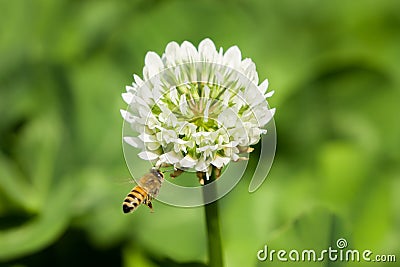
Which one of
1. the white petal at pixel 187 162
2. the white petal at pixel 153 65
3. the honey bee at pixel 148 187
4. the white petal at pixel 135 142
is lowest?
the honey bee at pixel 148 187

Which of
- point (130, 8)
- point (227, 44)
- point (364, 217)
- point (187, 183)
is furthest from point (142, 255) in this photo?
point (130, 8)

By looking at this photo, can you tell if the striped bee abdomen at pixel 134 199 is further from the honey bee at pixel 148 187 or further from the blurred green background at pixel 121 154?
the blurred green background at pixel 121 154

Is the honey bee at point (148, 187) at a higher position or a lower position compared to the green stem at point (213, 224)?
higher

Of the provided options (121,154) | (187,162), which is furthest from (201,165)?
(121,154)

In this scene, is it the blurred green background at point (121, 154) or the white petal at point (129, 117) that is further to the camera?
the blurred green background at point (121, 154)

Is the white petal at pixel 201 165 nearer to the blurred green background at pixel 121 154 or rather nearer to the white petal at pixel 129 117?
the white petal at pixel 129 117

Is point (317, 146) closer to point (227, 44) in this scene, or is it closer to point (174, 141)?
point (227, 44)

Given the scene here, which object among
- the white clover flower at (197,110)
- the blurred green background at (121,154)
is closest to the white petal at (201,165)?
the white clover flower at (197,110)

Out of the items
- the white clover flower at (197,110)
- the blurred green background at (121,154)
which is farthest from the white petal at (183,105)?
the blurred green background at (121,154)
